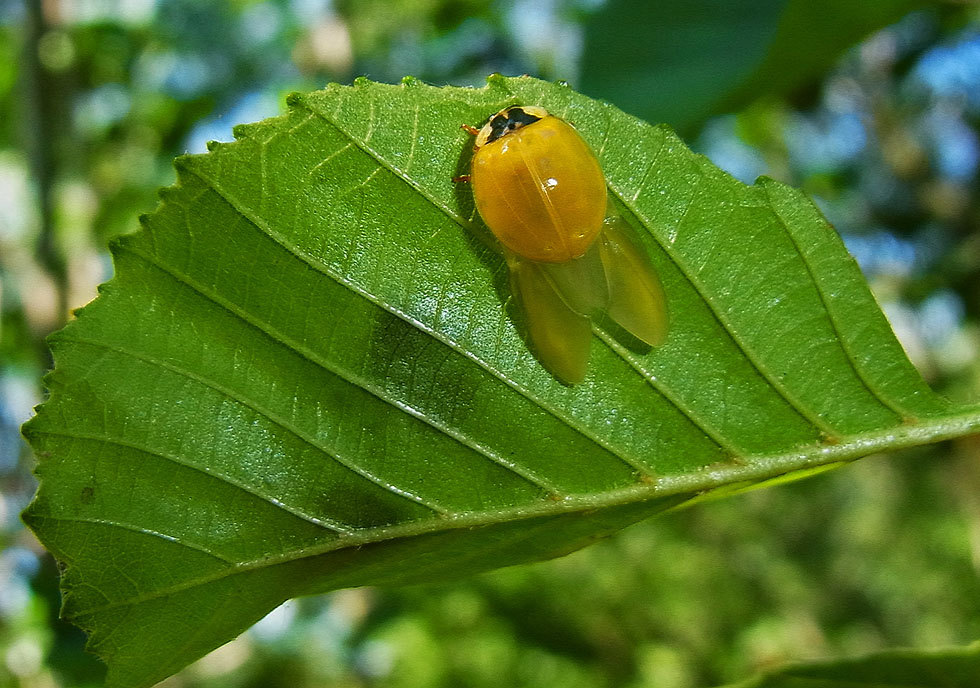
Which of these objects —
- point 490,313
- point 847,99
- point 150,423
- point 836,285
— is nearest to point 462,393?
point 490,313

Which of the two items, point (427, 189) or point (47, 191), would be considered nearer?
point (427, 189)

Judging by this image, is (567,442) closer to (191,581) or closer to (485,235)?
(485,235)

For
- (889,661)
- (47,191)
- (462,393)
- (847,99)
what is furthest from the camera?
(847,99)

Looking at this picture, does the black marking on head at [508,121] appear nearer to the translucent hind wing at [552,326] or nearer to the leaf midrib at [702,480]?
the translucent hind wing at [552,326]

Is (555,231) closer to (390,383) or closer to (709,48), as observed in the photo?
(390,383)

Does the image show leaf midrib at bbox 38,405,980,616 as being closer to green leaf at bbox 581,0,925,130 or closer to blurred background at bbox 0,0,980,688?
blurred background at bbox 0,0,980,688

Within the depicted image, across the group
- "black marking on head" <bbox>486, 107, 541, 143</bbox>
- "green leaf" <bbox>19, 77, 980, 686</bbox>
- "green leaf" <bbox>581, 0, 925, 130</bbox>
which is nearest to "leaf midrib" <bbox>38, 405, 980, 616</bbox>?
"green leaf" <bbox>19, 77, 980, 686</bbox>
